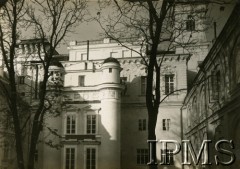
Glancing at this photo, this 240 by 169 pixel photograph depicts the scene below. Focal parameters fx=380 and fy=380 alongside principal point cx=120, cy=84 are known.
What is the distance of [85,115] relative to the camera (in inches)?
1162

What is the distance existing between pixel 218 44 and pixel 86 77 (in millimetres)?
17169

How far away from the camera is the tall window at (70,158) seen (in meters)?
28.6

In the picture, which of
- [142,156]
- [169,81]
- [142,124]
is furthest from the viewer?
[169,81]

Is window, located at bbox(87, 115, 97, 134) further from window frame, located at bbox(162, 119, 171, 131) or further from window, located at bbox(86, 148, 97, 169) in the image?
window frame, located at bbox(162, 119, 171, 131)

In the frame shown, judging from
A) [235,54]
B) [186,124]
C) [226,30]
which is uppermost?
[226,30]

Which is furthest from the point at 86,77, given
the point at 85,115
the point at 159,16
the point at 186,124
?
the point at 159,16

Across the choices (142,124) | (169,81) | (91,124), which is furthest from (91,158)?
Answer: (169,81)

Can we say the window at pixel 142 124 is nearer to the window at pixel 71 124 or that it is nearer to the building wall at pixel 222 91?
the window at pixel 71 124

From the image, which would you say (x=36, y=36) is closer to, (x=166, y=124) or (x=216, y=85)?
(x=216, y=85)

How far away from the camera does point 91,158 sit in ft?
93.0

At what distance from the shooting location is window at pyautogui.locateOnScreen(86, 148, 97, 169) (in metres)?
28.2

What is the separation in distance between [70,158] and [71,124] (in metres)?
2.62

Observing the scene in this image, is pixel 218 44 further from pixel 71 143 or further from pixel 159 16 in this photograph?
pixel 71 143

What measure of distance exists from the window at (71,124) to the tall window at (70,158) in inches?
55.8
